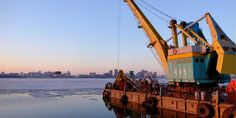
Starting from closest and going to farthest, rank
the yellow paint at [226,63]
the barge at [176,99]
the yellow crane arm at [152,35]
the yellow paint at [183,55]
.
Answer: the barge at [176,99] → the yellow paint at [226,63] → the yellow paint at [183,55] → the yellow crane arm at [152,35]

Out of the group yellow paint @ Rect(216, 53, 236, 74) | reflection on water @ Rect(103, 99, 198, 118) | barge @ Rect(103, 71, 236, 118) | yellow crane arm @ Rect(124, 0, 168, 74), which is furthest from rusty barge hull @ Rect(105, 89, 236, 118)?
yellow crane arm @ Rect(124, 0, 168, 74)

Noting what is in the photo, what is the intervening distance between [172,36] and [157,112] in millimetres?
11353

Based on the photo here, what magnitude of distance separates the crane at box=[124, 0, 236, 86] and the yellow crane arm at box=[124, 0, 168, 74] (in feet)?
1.51

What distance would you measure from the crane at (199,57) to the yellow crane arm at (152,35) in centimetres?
46

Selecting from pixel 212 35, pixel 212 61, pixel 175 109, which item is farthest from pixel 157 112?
pixel 212 35

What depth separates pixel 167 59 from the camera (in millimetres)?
38844

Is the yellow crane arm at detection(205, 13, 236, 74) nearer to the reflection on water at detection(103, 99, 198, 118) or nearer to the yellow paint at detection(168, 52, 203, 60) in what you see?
the yellow paint at detection(168, 52, 203, 60)

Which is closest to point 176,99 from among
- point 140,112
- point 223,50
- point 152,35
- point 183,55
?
point 140,112

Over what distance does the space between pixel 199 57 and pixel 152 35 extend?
35.1 feet

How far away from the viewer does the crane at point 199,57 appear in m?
30.2

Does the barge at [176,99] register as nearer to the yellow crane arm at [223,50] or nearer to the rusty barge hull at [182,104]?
the rusty barge hull at [182,104]

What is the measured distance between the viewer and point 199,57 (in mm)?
32656

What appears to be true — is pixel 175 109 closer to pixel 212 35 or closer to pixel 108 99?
pixel 212 35

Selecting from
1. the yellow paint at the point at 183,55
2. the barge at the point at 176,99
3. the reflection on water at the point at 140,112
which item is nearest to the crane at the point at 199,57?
the yellow paint at the point at 183,55
